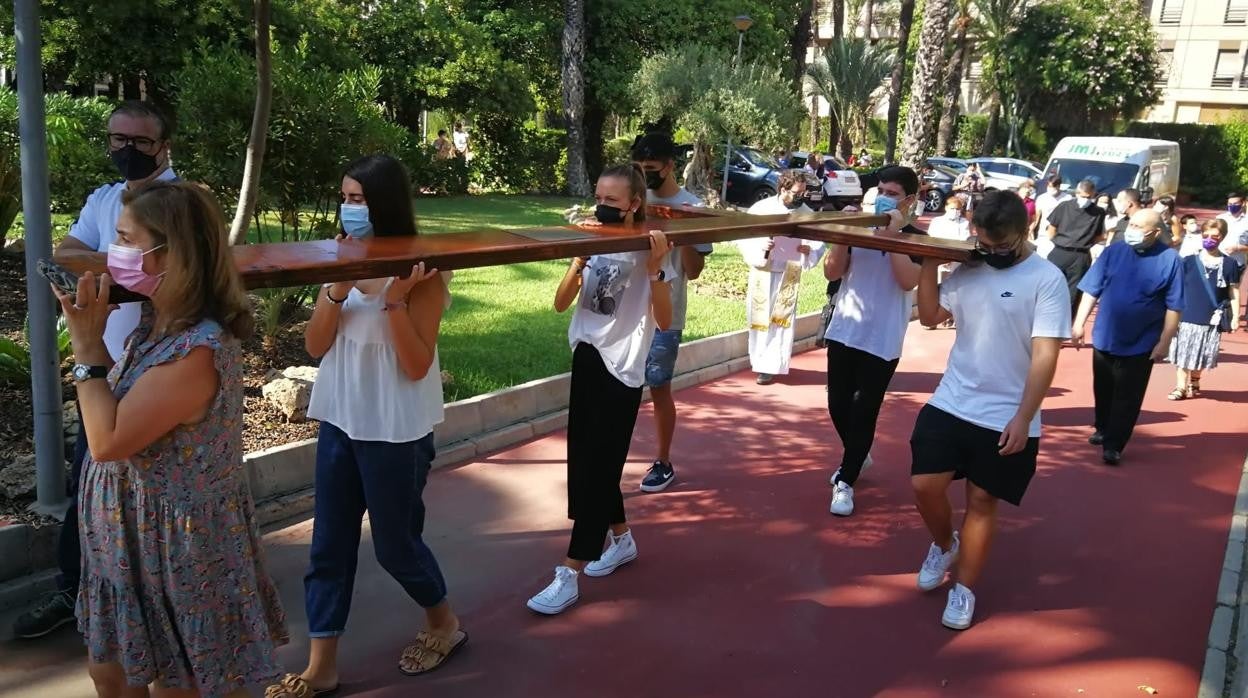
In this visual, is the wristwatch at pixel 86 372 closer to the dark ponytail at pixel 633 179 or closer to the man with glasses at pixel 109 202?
the man with glasses at pixel 109 202

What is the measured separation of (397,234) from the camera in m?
3.04

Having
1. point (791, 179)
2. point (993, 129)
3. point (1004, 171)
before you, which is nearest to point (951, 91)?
point (993, 129)

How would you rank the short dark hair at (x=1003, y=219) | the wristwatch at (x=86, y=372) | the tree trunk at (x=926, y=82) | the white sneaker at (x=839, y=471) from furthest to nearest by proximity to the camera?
1. the tree trunk at (x=926, y=82)
2. the white sneaker at (x=839, y=471)
3. the short dark hair at (x=1003, y=219)
4. the wristwatch at (x=86, y=372)

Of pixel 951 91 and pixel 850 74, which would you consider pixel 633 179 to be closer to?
pixel 850 74

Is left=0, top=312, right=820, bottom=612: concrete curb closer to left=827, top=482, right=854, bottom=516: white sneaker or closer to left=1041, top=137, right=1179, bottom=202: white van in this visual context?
left=827, top=482, right=854, bottom=516: white sneaker

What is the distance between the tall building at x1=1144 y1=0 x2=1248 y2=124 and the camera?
41.3 m

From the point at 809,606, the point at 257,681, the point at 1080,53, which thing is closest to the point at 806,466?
the point at 809,606

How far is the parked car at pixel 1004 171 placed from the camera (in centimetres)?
2583

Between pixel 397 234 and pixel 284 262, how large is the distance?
0.59 m

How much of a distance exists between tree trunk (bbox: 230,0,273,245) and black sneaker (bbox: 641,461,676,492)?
2712 mm

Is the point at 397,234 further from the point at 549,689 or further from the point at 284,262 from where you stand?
the point at 549,689

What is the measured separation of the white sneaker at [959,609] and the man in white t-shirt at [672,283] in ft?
5.86

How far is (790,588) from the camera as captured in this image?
4422 millimetres

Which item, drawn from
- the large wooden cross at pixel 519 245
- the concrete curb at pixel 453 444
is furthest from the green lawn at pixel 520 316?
the large wooden cross at pixel 519 245
